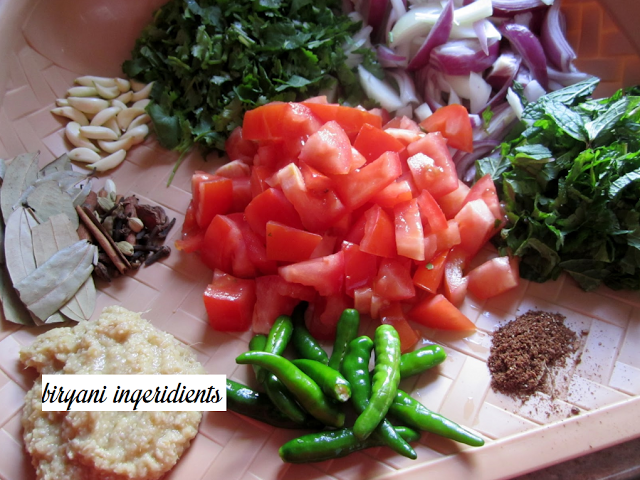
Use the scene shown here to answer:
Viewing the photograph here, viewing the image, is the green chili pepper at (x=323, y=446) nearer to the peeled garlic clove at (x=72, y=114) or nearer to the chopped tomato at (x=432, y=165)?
the chopped tomato at (x=432, y=165)

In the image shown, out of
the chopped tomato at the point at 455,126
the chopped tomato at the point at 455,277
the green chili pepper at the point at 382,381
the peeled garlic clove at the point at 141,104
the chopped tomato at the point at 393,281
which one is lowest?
the chopped tomato at the point at 455,277

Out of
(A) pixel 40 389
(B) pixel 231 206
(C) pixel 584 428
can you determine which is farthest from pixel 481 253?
(A) pixel 40 389

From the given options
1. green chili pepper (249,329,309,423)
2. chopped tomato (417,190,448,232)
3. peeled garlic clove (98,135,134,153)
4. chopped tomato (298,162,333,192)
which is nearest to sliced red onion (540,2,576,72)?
chopped tomato (417,190,448,232)

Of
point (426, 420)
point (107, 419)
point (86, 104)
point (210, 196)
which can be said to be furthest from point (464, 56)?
point (107, 419)

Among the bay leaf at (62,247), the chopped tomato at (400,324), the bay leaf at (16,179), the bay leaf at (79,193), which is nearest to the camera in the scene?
the chopped tomato at (400,324)

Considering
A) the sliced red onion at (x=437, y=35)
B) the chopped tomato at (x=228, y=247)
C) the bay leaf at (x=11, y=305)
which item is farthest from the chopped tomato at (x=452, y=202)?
the bay leaf at (x=11, y=305)

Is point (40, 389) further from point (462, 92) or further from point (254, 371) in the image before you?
point (462, 92)

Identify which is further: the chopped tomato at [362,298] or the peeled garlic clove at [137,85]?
the peeled garlic clove at [137,85]
